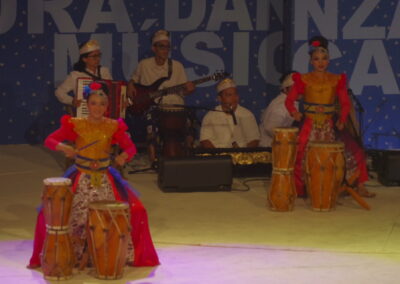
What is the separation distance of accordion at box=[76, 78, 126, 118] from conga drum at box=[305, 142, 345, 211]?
6.22 ft

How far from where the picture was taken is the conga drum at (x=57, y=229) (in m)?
5.27

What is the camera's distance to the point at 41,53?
1143cm

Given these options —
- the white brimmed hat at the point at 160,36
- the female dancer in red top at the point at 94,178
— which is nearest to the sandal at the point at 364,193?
the white brimmed hat at the point at 160,36

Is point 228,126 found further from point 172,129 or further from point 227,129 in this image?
point 172,129

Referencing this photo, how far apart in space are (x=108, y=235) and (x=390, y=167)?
419cm

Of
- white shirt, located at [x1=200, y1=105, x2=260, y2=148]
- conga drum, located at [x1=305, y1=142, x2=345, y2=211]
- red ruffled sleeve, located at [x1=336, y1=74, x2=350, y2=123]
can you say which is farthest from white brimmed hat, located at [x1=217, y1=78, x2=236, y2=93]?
conga drum, located at [x1=305, y1=142, x2=345, y2=211]

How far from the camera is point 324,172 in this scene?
740 cm

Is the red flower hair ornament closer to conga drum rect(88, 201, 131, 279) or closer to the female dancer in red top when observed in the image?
the female dancer in red top

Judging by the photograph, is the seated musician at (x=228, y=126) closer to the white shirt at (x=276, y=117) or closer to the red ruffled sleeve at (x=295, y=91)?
the white shirt at (x=276, y=117)

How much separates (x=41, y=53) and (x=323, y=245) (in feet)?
20.3

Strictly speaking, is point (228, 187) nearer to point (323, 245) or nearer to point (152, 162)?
point (152, 162)

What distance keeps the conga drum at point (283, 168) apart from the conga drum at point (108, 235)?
2.38 meters

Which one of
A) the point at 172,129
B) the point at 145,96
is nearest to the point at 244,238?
the point at 172,129

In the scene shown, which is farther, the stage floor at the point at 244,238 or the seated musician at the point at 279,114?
the seated musician at the point at 279,114
